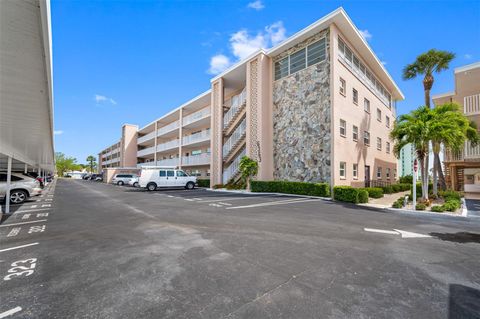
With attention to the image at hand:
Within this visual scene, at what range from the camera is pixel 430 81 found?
722 inches

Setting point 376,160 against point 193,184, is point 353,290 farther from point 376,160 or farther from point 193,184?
point 376,160

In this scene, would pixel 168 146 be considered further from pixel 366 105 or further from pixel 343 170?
pixel 366 105

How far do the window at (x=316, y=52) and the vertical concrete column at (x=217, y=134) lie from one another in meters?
9.60

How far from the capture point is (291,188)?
54.9ft

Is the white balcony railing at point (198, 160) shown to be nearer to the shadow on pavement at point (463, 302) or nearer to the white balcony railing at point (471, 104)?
the white balcony railing at point (471, 104)

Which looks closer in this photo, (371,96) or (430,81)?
(430,81)

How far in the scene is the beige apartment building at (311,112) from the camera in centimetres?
1636

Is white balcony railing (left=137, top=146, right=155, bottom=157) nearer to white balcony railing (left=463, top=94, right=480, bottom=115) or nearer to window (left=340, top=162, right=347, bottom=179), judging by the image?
window (left=340, top=162, right=347, bottom=179)

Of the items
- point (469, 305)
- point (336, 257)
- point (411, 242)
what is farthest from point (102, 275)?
point (411, 242)

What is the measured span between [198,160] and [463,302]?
26784 millimetres

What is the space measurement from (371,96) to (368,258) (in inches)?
888

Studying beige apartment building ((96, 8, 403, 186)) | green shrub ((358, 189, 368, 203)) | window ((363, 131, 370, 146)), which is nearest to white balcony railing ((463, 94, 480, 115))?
beige apartment building ((96, 8, 403, 186))

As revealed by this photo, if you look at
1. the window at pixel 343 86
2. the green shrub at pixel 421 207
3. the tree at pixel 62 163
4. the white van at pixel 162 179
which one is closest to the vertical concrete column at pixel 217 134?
the white van at pixel 162 179

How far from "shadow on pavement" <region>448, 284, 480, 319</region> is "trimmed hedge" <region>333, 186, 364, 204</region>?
10376 millimetres
